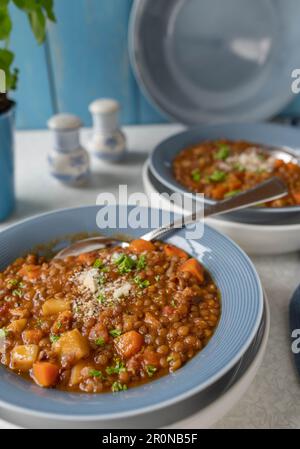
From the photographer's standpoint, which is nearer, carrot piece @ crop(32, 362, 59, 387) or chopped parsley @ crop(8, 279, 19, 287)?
carrot piece @ crop(32, 362, 59, 387)

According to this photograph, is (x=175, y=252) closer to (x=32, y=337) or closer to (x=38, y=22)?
(x=32, y=337)

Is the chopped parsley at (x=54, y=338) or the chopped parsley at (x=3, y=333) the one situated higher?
the chopped parsley at (x=54, y=338)

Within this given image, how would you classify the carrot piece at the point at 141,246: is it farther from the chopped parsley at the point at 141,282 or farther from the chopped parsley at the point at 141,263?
the chopped parsley at the point at 141,282

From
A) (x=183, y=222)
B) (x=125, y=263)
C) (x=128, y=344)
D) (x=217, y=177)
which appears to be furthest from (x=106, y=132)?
(x=128, y=344)

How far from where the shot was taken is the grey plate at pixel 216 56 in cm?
249

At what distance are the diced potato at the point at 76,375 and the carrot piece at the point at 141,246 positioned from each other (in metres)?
0.51

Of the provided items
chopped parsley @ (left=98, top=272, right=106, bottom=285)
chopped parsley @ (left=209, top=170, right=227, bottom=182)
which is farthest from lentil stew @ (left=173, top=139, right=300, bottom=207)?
chopped parsley @ (left=98, top=272, right=106, bottom=285)

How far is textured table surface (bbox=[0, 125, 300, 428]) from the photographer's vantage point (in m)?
1.29

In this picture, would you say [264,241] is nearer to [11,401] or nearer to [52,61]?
[11,401]

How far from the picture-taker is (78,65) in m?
2.65

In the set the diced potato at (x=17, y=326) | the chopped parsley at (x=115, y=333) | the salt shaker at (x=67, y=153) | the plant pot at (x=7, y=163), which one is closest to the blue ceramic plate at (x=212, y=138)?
the salt shaker at (x=67, y=153)

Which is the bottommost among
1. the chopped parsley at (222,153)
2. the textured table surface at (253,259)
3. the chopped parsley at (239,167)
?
the textured table surface at (253,259)

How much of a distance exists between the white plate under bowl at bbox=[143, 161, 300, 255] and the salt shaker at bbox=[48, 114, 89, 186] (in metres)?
0.74

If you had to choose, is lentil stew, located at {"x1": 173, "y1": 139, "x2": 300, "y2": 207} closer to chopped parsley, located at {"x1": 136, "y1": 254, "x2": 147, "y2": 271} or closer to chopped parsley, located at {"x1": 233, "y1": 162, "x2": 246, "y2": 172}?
chopped parsley, located at {"x1": 233, "y1": 162, "x2": 246, "y2": 172}
